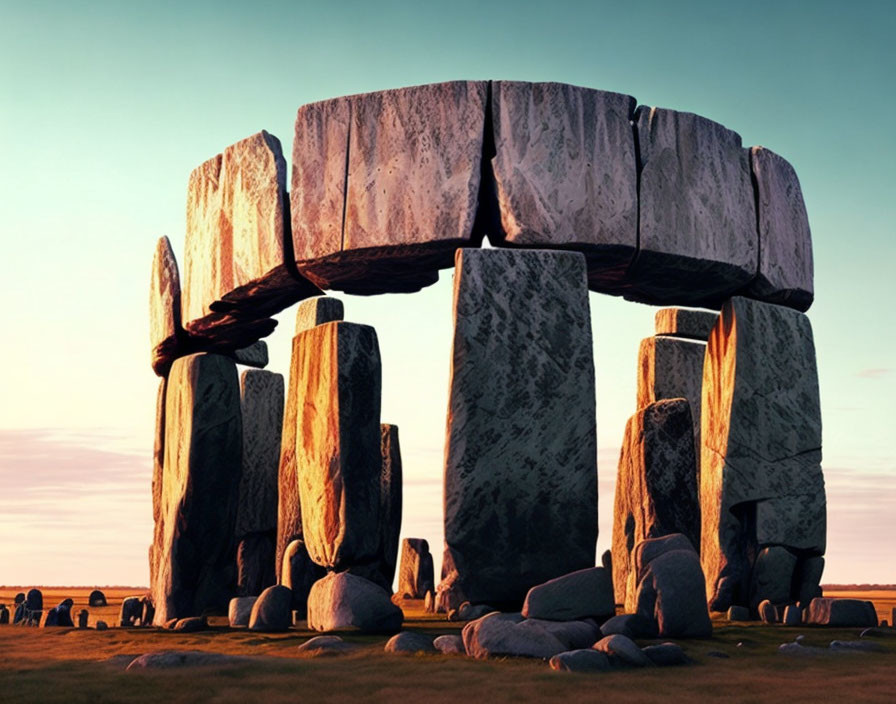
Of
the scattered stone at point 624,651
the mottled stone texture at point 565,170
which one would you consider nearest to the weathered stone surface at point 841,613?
the mottled stone texture at point 565,170

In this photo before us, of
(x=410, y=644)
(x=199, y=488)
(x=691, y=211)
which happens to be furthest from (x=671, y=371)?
(x=410, y=644)

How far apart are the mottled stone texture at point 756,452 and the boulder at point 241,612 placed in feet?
11.0

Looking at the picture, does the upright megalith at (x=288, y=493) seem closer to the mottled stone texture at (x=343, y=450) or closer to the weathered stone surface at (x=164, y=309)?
the weathered stone surface at (x=164, y=309)

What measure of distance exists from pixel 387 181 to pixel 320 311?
11.2 feet

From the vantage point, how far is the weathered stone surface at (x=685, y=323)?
38.7 ft

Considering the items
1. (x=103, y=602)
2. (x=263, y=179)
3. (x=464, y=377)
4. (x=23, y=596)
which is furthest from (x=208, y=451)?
(x=103, y=602)

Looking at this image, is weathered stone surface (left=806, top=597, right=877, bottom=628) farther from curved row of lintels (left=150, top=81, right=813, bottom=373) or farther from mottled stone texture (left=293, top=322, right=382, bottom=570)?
mottled stone texture (left=293, top=322, right=382, bottom=570)

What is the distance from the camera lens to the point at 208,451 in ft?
29.8

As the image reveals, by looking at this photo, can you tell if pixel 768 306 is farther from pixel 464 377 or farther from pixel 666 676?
pixel 666 676

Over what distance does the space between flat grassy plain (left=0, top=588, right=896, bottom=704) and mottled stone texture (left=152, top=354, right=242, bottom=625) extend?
322cm

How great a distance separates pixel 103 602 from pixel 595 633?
30.6 feet

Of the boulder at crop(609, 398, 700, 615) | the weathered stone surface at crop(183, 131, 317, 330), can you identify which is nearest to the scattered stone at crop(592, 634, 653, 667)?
the boulder at crop(609, 398, 700, 615)

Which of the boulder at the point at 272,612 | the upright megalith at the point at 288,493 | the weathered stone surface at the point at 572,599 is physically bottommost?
the boulder at the point at 272,612

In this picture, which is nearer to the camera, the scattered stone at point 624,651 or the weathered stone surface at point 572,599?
the scattered stone at point 624,651
